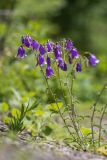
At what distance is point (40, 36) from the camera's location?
969 cm

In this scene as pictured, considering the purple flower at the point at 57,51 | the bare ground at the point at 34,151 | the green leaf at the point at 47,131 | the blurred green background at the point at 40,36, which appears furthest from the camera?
the blurred green background at the point at 40,36

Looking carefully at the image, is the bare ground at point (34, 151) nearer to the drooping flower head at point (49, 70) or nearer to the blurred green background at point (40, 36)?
the drooping flower head at point (49, 70)

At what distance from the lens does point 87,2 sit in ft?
60.0

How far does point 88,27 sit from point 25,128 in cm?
1225

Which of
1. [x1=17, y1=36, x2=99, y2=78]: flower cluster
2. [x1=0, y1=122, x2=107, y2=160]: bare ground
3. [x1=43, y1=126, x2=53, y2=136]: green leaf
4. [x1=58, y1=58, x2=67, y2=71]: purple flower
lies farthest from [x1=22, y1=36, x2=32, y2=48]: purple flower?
[x1=43, y1=126, x2=53, y2=136]: green leaf

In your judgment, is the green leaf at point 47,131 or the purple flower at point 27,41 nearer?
the purple flower at point 27,41

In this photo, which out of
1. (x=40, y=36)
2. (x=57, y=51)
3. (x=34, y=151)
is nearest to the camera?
(x=34, y=151)

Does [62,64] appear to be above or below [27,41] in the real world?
below

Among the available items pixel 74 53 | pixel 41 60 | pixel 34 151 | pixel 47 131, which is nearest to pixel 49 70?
pixel 41 60

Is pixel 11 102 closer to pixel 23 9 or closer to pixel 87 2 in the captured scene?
pixel 23 9

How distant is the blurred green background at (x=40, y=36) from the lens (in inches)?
321

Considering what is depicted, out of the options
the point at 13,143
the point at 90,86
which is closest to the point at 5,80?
the point at 90,86

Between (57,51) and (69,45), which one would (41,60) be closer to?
(57,51)

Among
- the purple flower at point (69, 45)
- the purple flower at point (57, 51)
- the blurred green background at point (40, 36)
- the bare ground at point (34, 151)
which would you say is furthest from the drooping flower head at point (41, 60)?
the blurred green background at point (40, 36)
